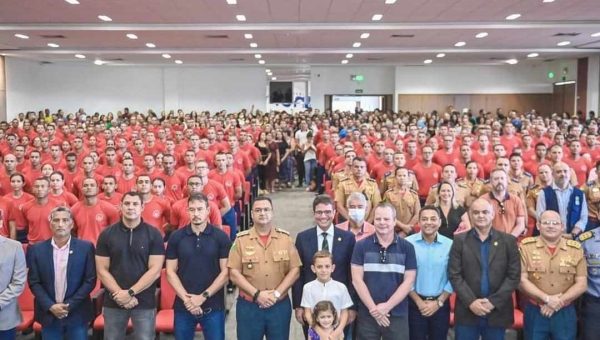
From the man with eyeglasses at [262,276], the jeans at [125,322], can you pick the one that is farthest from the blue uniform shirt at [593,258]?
the jeans at [125,322]

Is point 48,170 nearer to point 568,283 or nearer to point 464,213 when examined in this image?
point 464,213

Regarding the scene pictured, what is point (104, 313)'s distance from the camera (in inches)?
175

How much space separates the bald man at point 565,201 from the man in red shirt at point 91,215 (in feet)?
15.2

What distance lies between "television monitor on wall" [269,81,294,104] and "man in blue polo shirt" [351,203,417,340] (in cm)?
2456

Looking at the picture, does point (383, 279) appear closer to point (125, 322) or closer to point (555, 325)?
point (555, 325)

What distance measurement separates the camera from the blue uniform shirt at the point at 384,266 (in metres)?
4.18

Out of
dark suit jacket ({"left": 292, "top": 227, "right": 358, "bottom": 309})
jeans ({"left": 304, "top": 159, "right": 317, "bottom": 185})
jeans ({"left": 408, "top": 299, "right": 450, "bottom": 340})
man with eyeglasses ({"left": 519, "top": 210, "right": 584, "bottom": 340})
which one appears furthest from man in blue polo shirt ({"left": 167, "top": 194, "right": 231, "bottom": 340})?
jeans ({"left": 304, "top": 159, "right": 317, "bottom": 185})

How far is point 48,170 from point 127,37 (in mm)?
9560

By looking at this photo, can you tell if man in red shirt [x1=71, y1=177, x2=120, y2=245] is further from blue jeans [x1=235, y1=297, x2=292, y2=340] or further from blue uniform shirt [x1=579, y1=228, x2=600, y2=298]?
blue uniform shirt [x1=579, y1=228, x2=600, y2=298]

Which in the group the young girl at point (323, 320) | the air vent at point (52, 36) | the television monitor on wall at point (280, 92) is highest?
the air vent at point (52, 36)

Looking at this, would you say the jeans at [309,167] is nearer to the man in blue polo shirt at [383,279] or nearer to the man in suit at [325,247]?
the man in suit at [325,247]

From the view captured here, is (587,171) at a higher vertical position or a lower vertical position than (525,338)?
higher

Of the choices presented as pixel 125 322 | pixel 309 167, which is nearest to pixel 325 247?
pixel 125 322

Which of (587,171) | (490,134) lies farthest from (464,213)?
(490,134)
